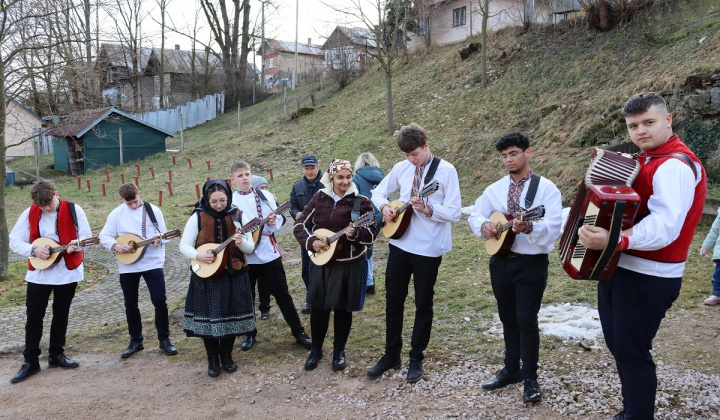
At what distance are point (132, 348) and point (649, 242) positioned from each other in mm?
5538

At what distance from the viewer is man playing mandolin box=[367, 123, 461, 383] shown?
16.0 ft

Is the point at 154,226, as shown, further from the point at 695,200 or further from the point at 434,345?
the point at 695,200

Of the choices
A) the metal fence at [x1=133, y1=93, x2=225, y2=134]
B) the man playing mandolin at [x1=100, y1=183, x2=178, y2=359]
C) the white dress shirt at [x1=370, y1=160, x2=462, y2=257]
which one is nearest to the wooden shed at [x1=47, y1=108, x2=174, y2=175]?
the metal fence at [x1=133, y1=93, x2=225, y2=134]

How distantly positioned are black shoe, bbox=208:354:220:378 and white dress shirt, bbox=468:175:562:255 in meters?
2.89

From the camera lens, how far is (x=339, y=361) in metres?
5.41

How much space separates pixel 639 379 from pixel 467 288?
4403 millimetres

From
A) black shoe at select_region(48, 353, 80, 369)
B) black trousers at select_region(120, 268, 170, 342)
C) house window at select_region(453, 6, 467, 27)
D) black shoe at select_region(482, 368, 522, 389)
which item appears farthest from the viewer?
house window at select_region(453, 6, 467, 27)

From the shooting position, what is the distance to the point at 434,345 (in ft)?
18.9

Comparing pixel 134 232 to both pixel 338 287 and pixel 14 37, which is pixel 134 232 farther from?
pixel 14 37

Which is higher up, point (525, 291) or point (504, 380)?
point (525, 291)

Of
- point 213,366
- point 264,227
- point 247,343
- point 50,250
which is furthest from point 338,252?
point 50,250

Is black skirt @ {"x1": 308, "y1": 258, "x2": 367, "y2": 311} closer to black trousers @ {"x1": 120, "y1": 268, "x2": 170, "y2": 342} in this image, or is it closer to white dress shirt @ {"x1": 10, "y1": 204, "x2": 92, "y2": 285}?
black trousers @ {"x1": 120, "y1": 268, "x2": 170, "y2": 342}

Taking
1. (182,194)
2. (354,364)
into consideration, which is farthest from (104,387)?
(182,194)

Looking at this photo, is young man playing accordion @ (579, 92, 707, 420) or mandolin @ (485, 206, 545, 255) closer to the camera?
young man playing accordion @ (579, 92, 707, 420)
